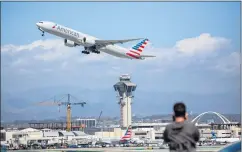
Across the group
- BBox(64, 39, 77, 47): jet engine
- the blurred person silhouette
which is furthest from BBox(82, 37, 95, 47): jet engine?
the blurred person silhouette

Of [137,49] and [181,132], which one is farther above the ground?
[137,49]

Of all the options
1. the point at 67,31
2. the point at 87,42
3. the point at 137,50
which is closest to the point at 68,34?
the point at 67,31

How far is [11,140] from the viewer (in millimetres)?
130875

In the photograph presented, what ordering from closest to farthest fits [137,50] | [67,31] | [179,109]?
1. [179,109]
2. [67,31]
3. [137,50]

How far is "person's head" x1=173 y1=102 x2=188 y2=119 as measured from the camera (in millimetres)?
6603

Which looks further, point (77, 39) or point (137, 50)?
point (137, 50)

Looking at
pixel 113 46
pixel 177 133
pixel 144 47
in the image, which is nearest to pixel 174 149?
pixel 177 133

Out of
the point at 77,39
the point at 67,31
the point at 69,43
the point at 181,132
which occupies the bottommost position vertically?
the point at 181,132

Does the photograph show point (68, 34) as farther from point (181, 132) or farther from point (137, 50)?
point (181, 132)

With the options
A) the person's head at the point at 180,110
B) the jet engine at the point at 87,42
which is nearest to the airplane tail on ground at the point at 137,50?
the jet engine at the point at 87,42

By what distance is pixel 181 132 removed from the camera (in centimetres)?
663

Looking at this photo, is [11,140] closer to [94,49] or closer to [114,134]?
[114,134]

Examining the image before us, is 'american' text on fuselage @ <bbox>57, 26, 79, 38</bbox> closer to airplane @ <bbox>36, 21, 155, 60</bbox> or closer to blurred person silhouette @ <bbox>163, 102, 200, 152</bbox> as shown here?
airplane @ <bbox>36, 21, 155, 60</bbox>

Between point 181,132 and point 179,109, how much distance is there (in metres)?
0.26
